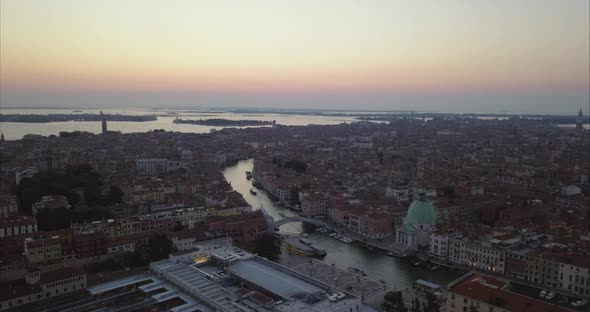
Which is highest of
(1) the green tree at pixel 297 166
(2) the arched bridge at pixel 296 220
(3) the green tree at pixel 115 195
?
(3) the green tree at pixel 115 195

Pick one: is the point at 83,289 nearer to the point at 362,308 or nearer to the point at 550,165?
the point at 362,308

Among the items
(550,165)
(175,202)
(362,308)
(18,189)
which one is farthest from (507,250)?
(550,165)

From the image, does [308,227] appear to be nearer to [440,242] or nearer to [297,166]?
[440,242]

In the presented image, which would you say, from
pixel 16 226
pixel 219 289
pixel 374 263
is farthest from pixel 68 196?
pixel 374 263

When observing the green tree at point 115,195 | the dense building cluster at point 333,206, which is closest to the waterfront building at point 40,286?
the dense building cluster at point 333,206

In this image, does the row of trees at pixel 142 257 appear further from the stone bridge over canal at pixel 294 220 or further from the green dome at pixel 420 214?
the green dome at pixel 420 214

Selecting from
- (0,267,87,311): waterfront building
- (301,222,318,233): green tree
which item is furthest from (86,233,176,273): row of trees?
(301,222,318,233): green tree

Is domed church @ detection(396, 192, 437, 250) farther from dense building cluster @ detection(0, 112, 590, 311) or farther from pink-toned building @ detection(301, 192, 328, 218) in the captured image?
pink-toned building @ detection(301, 192, 328, 218)
